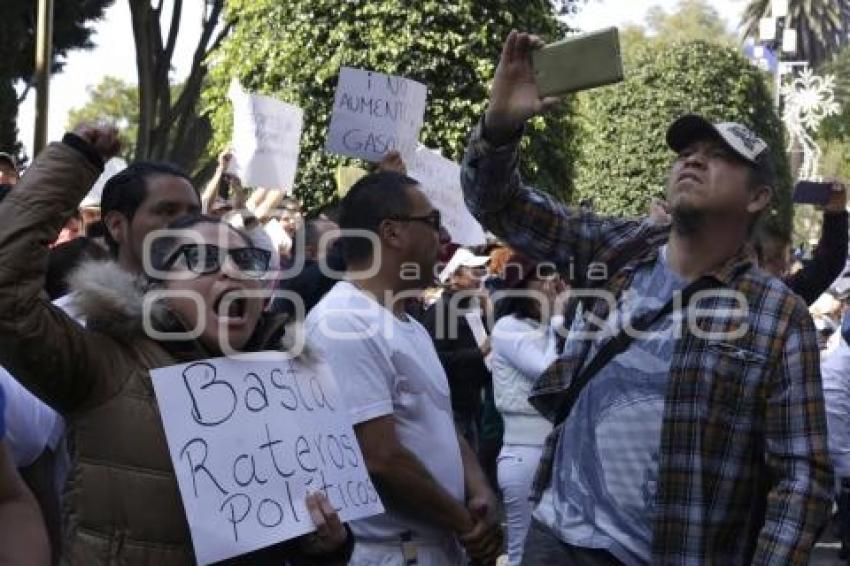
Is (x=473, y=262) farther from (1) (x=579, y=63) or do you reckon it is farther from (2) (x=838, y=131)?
(2) (x=838, y=131)

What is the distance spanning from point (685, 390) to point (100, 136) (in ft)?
5.05

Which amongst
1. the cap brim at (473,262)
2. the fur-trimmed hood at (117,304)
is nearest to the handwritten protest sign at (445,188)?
the cap brim at (473,262)

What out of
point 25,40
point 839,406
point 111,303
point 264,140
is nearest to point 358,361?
point 111,303

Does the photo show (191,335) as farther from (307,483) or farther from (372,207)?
(372,207)

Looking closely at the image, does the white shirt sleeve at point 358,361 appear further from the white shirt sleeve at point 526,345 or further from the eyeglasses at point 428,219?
the white shirt sleeve at point 526,345

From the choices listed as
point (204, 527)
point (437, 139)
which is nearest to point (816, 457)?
point (204, 527)

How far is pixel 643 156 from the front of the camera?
2855 cm

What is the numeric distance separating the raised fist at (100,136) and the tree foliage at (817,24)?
83.9 meters

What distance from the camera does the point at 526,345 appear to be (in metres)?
7.01

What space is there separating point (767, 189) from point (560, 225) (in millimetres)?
561

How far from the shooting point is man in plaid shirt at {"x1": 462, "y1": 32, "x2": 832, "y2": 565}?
3.65 meters

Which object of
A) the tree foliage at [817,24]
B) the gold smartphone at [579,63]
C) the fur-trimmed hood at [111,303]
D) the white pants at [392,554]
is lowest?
the white pants at [392,554]

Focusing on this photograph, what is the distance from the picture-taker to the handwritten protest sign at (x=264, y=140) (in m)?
7.79

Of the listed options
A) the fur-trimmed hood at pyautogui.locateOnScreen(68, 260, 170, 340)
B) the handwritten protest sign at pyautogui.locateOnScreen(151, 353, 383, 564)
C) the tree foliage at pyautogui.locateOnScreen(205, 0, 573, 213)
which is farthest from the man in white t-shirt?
the tree foliage at pyautogui.locateOnScreen(205, 0, 573, 213)
